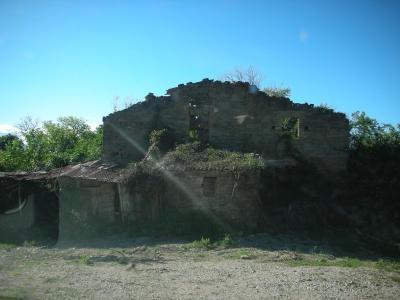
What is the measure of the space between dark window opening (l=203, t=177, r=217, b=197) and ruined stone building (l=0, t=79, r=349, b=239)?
0.12ft

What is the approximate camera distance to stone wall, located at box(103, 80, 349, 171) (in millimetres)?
17031

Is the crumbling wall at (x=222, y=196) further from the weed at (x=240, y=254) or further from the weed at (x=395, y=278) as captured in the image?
the weed at (x=395, y=278)

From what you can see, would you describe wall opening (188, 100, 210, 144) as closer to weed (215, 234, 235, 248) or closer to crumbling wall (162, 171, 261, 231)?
crumbling wall (162, 171, 261, 231)

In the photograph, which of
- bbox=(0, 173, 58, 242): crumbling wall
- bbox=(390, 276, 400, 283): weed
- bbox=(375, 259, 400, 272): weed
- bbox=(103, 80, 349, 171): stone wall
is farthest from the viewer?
bbox=(103, 80, 349, 171): stone wall

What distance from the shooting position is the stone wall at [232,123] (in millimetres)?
17031

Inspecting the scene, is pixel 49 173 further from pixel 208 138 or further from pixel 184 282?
pixel 184 282

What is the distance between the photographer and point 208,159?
1441cm

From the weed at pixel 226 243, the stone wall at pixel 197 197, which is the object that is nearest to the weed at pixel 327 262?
the weed at pixel 226 243

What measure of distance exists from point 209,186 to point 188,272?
5342 mm

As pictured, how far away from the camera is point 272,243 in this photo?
12289mm

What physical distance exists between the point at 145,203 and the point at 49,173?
15.0ft

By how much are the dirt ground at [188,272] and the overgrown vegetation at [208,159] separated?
283 cm

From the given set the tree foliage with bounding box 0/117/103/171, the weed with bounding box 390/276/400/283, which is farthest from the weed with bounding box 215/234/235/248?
the tree foliage with bounding box 0/117/103/171

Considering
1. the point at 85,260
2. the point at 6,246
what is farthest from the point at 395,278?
the point at 6,246
